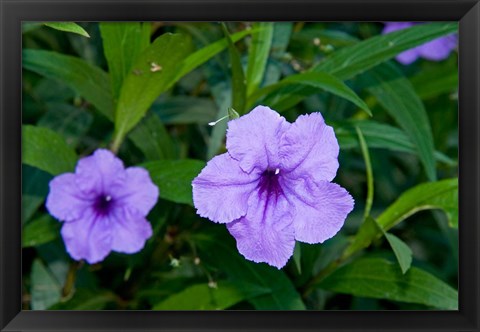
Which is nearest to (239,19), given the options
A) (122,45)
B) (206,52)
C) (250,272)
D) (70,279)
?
(206,52)

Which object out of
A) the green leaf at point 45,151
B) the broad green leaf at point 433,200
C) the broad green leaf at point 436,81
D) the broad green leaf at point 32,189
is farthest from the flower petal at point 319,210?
the broad green leaf at point 436,81

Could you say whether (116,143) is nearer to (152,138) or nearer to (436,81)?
(152,138)

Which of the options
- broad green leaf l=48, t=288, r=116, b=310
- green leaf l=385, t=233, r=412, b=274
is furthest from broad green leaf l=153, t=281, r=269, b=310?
green leaf l=385, t=233, r=412, b=274

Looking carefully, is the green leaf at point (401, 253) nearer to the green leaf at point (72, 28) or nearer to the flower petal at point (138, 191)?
the flower petal at point (138, 191)

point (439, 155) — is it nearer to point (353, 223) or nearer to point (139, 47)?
point (353, 223)

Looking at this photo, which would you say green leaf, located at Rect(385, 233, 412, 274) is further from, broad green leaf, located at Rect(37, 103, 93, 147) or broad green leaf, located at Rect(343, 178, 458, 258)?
broad green leaf, located at Rect(37, 103, 93, 147)
